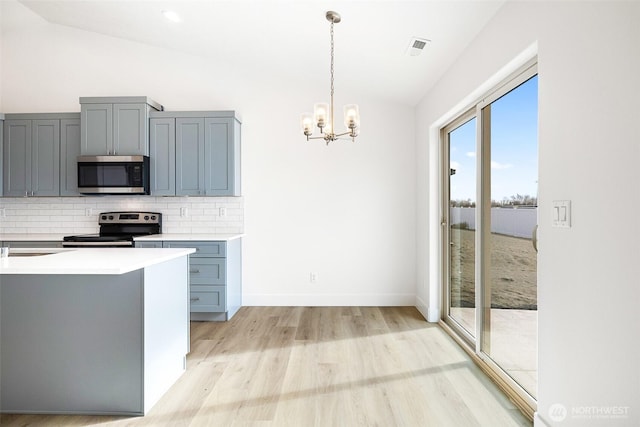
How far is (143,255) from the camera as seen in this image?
222cm

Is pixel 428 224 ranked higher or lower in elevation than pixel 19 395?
higher

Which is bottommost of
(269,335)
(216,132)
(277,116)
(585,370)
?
(269,335)

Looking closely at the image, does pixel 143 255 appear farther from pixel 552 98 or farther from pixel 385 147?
pixel 385 147

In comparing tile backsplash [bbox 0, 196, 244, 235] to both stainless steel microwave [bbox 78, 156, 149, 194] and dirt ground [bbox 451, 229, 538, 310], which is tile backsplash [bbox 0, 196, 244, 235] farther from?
dirt ground [bbox 451, 229, 538, 310]

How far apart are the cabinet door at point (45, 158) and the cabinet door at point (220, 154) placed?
1777 mm

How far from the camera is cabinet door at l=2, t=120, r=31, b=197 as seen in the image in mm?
4047

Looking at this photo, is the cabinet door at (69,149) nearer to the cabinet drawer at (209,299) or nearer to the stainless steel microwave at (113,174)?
the stainless steel microwave at (113,174)

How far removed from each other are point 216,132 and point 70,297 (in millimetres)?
2415

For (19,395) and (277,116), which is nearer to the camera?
(19,395)

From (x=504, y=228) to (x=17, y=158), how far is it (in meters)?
5.13

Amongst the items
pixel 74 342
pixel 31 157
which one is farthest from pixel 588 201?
pixel 31 157

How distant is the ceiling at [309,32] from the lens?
8.25 feet

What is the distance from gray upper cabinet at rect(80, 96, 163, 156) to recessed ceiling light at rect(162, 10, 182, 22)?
92cm

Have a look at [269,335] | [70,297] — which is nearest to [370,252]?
[269,335]
